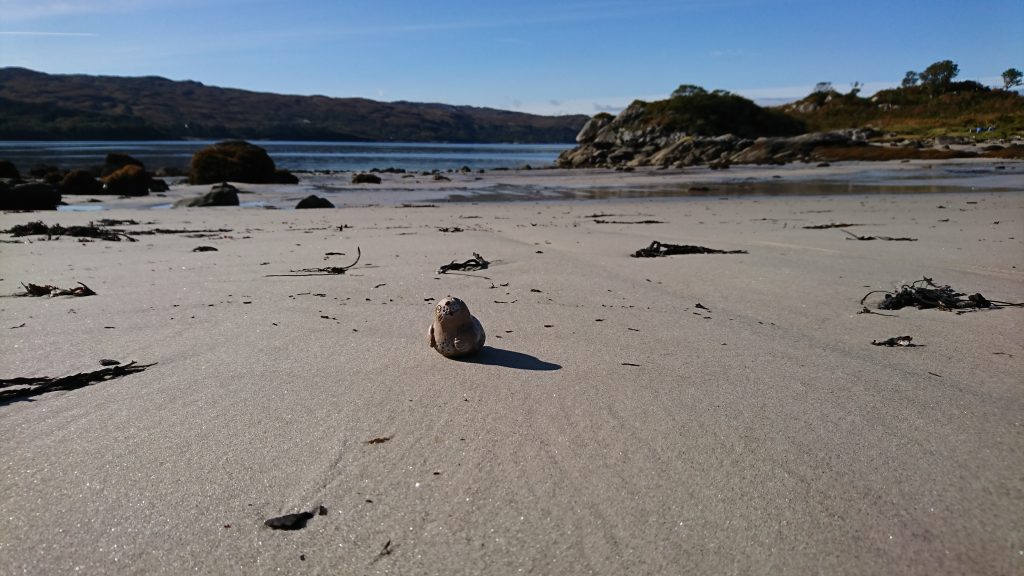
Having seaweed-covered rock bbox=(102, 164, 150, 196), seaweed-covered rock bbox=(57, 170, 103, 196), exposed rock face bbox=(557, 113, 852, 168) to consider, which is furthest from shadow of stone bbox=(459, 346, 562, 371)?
exposed rock face bbox=(557, 113, 852, 168)

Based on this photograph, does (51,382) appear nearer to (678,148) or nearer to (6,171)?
(6,171)

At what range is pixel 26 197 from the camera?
41.1ft

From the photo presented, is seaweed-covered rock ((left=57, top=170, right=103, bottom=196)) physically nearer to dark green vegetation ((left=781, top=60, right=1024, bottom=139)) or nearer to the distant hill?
dark green vegetation ((left=781, top=60, right=1024, bottom=139))

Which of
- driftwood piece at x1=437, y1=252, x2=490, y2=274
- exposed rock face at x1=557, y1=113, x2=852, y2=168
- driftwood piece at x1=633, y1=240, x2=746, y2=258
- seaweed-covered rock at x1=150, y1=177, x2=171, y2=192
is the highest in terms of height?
exposed rock face at x1=557, y1=113, x2=852, y2=168

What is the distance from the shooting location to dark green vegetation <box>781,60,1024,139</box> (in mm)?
47281

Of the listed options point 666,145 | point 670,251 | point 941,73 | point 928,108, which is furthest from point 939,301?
point 941,73

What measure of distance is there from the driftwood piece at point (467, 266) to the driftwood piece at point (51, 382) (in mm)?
2739

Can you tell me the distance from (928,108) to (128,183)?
61.5 m

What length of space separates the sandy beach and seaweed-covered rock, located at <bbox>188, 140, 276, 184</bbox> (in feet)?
61.5

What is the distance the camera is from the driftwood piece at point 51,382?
257cm

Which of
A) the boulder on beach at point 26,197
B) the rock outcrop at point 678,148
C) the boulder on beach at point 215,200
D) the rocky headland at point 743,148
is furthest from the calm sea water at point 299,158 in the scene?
the boulder on beach at point 215,200

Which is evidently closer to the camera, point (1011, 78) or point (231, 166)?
point (231, 166)

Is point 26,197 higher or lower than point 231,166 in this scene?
lower

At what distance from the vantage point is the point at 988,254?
6.25m
